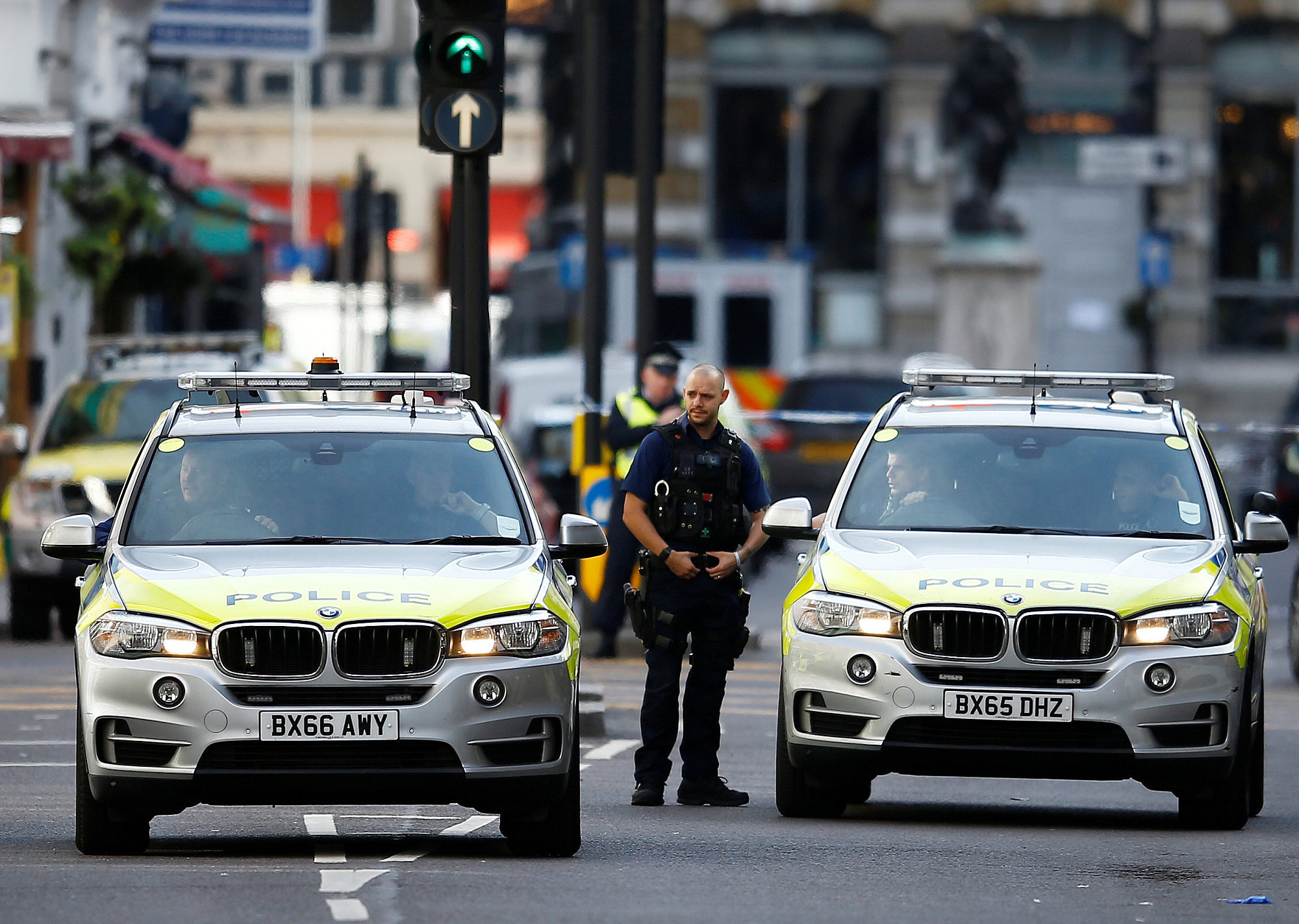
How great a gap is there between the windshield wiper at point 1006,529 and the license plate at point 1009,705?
99 cm

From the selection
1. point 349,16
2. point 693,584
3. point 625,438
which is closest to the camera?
point 693,584

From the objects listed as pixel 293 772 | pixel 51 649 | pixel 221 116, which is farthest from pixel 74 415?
pixel 221 116

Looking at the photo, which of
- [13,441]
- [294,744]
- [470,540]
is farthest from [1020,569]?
[13,441]

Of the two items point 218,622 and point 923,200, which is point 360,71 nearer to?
point 923,200

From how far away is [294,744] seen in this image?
9.96 m

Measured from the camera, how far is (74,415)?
73.8ft

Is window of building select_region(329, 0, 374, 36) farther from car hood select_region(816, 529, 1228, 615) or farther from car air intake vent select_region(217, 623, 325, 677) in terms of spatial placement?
car air intake vent select_region(217, 623, 325, 677)

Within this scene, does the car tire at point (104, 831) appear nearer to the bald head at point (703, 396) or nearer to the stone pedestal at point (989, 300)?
the bald head at point (703, 396)

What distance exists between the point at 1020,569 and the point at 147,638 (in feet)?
11.0

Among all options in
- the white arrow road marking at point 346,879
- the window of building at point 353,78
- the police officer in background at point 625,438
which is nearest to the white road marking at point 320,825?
the white arrow road marking at point 346,879

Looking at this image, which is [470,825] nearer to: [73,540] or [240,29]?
[73,540]

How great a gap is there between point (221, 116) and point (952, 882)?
7439cm

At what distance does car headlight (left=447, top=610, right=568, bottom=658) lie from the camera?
1009 centimetres

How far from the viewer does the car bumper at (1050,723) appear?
1138 cm
